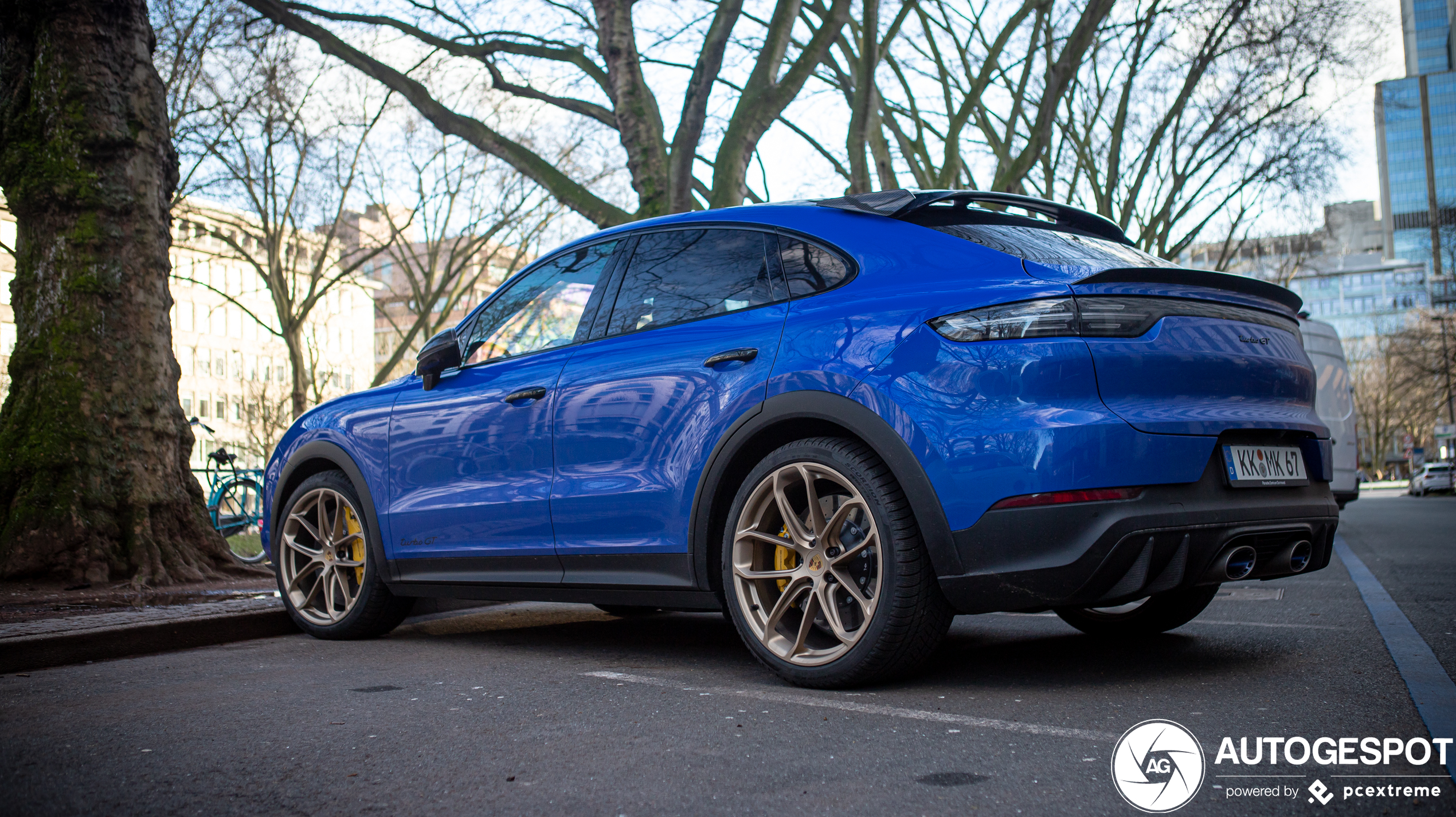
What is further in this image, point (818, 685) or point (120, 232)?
point (120, 232)

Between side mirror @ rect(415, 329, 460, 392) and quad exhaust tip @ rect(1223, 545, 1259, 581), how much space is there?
324 cm

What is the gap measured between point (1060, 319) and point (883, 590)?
0.94m

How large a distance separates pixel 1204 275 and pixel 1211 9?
51.9ft

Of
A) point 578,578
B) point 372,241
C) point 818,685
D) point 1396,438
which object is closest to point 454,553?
point 578,578

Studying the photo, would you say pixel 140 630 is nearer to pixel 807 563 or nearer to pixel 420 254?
pixel 807 563

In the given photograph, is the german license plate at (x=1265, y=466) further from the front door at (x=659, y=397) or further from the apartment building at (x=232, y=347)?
the apartment building at (x=232, y=347)

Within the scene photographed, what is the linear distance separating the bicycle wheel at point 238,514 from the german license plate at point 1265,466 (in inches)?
441

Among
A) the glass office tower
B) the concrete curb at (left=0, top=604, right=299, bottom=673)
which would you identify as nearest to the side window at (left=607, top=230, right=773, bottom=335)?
the concrete curb at (left=0, top=604, right=299, bottom=673)

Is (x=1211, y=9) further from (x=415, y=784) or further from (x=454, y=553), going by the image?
(x=415, y=784)

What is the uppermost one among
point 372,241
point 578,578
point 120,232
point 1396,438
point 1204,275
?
point 372,241

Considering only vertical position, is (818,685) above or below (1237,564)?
below

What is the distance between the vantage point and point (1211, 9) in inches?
680

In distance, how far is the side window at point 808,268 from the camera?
3846 millimetres

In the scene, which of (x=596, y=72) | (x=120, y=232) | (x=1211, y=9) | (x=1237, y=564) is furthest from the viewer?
(x=1211, y=9)
